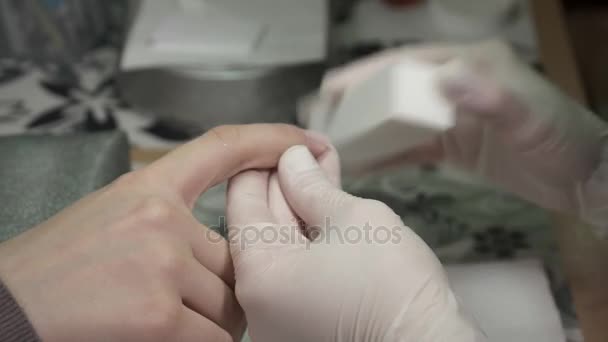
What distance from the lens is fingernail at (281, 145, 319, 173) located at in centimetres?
57

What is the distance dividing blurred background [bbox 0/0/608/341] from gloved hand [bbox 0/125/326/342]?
Result: 187mm

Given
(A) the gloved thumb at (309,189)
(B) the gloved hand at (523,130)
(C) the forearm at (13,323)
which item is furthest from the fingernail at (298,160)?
(C) the forearm at (13,323)

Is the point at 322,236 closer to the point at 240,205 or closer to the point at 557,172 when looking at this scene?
the point at 240,205

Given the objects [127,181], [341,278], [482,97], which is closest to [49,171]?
[127,181]

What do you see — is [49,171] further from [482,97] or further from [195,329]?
[482,97]

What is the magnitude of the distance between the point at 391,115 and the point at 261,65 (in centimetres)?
42

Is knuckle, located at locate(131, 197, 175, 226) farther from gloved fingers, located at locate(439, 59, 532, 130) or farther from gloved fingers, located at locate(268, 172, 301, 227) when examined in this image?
gloved fingers, located at locate(439, 59, 532, 130)

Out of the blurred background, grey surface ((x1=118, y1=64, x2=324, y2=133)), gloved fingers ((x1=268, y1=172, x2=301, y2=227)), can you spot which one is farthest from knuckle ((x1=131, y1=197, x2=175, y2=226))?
grey surface ((x1=118, y1=64, x2=324, y2=133))

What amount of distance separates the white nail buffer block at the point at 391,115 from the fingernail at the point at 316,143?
0.05m

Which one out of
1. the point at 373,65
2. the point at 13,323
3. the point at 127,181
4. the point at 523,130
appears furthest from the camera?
the point at 373,65

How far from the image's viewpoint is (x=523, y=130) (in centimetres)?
64

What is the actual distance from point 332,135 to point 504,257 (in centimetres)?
26

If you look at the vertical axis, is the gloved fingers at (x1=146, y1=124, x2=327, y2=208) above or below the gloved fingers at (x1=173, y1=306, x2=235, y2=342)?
above

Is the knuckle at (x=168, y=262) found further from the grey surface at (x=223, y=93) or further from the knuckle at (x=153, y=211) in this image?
the grey surface at (x=223, y=93)
